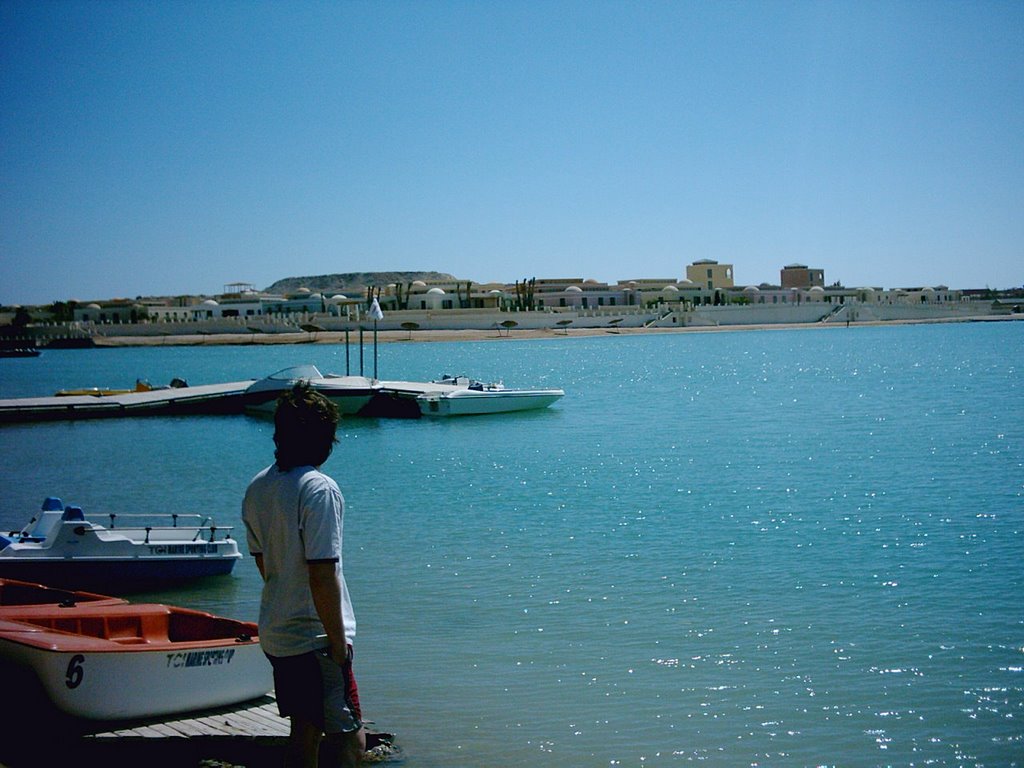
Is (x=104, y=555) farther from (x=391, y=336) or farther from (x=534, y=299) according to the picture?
(x=534, y=299)

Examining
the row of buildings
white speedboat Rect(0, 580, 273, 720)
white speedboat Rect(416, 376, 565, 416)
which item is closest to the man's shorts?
white speedboat Rect(0, 580, 273, 720)

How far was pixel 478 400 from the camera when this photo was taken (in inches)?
1487

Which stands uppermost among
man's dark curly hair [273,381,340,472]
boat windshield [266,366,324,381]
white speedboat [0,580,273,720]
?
man's dark curly hair [273,381,340,472]

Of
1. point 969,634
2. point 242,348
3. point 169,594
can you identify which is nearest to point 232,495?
point 169,594

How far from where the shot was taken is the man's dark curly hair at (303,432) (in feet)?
14.8

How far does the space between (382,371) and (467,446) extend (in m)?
41.9

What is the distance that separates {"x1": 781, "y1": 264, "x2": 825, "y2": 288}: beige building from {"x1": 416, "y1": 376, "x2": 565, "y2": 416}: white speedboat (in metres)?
145

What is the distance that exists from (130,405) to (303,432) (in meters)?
36.1

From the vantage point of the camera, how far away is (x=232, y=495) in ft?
70.3

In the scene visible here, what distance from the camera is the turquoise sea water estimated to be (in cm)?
871

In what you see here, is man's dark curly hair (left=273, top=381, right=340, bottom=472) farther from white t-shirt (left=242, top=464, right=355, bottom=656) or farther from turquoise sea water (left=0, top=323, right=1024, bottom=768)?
turquoise sea water (left=0, top=323, right=1024, bottom=768)

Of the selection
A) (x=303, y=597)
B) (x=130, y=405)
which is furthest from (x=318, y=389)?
(x=303, y=597)

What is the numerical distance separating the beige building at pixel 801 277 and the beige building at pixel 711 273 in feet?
41.3

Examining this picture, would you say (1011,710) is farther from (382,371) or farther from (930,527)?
(382,371)
